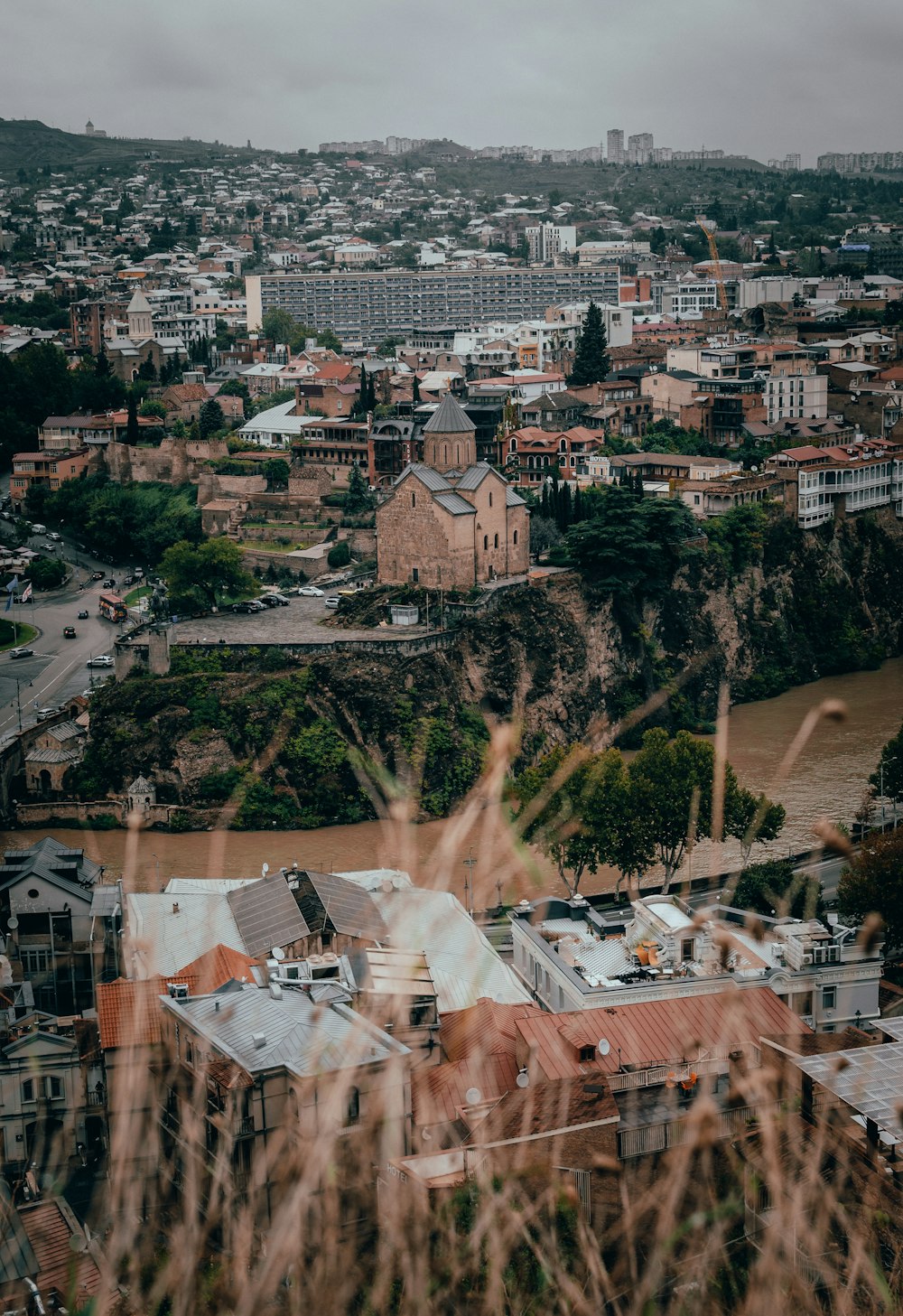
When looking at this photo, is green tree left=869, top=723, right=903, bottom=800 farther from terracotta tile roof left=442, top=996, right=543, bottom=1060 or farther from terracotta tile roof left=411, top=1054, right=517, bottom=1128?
terracotta tile roof left=411, top=1054, right=517, bottom=1128

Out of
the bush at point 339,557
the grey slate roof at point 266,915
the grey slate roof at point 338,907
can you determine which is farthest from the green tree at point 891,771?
the bush at point 339,557

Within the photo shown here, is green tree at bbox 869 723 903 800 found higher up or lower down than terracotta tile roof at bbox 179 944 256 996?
lower down

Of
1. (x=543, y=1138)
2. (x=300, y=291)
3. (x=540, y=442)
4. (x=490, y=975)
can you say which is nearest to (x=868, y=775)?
(x=490, y=975)

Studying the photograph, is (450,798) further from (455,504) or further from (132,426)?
(132,426)

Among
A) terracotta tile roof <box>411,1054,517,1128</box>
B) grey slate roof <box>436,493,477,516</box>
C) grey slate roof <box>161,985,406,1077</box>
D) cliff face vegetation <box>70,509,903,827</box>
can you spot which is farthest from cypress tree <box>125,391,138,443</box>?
terracotta tile roof <box>411,1054,517,1128</box>

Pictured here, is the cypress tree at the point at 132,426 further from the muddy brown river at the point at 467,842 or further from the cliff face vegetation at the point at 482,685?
the muddy brown river at the point at 467,842

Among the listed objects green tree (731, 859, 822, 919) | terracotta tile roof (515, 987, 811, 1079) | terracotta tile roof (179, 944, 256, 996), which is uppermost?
terracotta tile roof (515, 987, 811, 1079)

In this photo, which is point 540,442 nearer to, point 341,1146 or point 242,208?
point 341,1146
